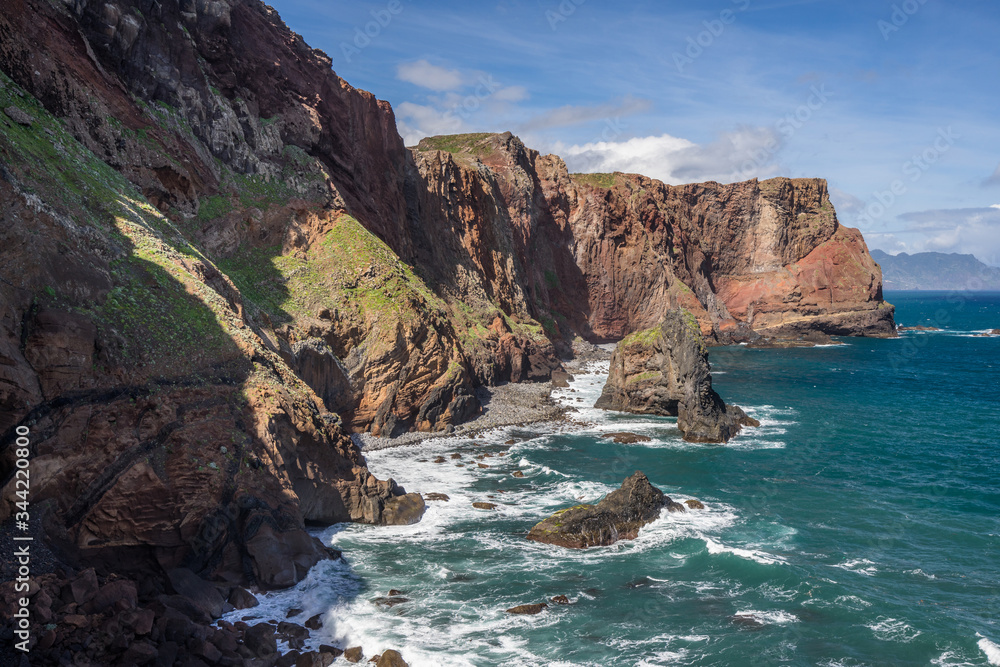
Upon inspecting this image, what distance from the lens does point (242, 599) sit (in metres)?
17.7

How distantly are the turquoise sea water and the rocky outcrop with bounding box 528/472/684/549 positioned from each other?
0.53 m

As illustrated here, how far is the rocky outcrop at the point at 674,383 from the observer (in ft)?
134

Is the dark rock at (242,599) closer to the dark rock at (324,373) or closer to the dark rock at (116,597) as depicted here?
the dark rock at (116,597)

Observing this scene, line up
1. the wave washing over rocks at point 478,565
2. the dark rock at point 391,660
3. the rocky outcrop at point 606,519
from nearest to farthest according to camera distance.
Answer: the dark rock at point 391,660
the wave washing over rocks at point 478,565
the rocky outcrop at point 606,519

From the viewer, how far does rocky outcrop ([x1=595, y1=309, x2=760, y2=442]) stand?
4074 centimetres

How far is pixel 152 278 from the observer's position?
21.9 meters

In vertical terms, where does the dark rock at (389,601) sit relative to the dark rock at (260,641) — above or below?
below

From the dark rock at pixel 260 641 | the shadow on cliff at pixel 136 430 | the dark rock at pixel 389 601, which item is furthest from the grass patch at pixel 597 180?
the dark rock at pixel 260 641

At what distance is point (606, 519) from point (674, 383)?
2148 cm

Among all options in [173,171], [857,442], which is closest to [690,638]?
[857,442]

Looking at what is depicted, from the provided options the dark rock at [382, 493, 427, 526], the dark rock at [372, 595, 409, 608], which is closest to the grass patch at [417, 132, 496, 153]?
the dark rock at [382, 493, 427, 526]

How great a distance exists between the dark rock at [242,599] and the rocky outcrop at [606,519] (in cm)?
1032

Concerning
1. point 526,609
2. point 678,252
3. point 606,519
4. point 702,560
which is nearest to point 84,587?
point 526,609

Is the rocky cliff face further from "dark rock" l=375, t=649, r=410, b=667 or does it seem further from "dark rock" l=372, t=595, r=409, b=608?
"dark rock" l=375, t=649, r=410, b=667
